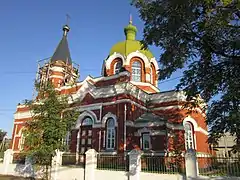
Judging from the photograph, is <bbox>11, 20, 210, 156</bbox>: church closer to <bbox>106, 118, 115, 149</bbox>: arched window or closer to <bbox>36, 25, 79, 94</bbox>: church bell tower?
<bbox>106, 118, 115, 149</bbox>: arched window

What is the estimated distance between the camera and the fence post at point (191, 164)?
9.78m

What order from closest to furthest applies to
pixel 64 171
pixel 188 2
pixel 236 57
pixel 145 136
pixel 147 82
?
pixel 188 2
pixel 236 57
pixel 64 171
pixel 145 136
pixel 147 82

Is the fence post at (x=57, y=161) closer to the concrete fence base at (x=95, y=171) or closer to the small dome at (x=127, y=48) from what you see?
the concrete fence base at (x=95, y=171)

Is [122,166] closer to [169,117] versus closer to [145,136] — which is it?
[145,136]

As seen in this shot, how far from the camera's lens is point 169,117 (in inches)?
707

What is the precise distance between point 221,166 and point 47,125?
28.0 feet

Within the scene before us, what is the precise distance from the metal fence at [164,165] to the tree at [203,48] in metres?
1.99

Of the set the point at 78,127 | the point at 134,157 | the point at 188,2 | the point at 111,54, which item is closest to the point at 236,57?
the point at 188,2

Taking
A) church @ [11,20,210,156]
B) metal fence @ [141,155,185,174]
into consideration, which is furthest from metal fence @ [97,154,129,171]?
church @ [11,20,210,156]

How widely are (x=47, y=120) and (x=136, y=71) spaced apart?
505 inches

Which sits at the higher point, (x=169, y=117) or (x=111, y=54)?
(x=111, y=54)

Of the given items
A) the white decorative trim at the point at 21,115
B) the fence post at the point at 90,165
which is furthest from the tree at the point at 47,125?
the white decorative trim at the point at 21,115

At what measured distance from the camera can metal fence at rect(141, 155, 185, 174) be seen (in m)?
10.5

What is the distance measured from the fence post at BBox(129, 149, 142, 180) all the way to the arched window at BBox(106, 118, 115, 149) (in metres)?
4.93
